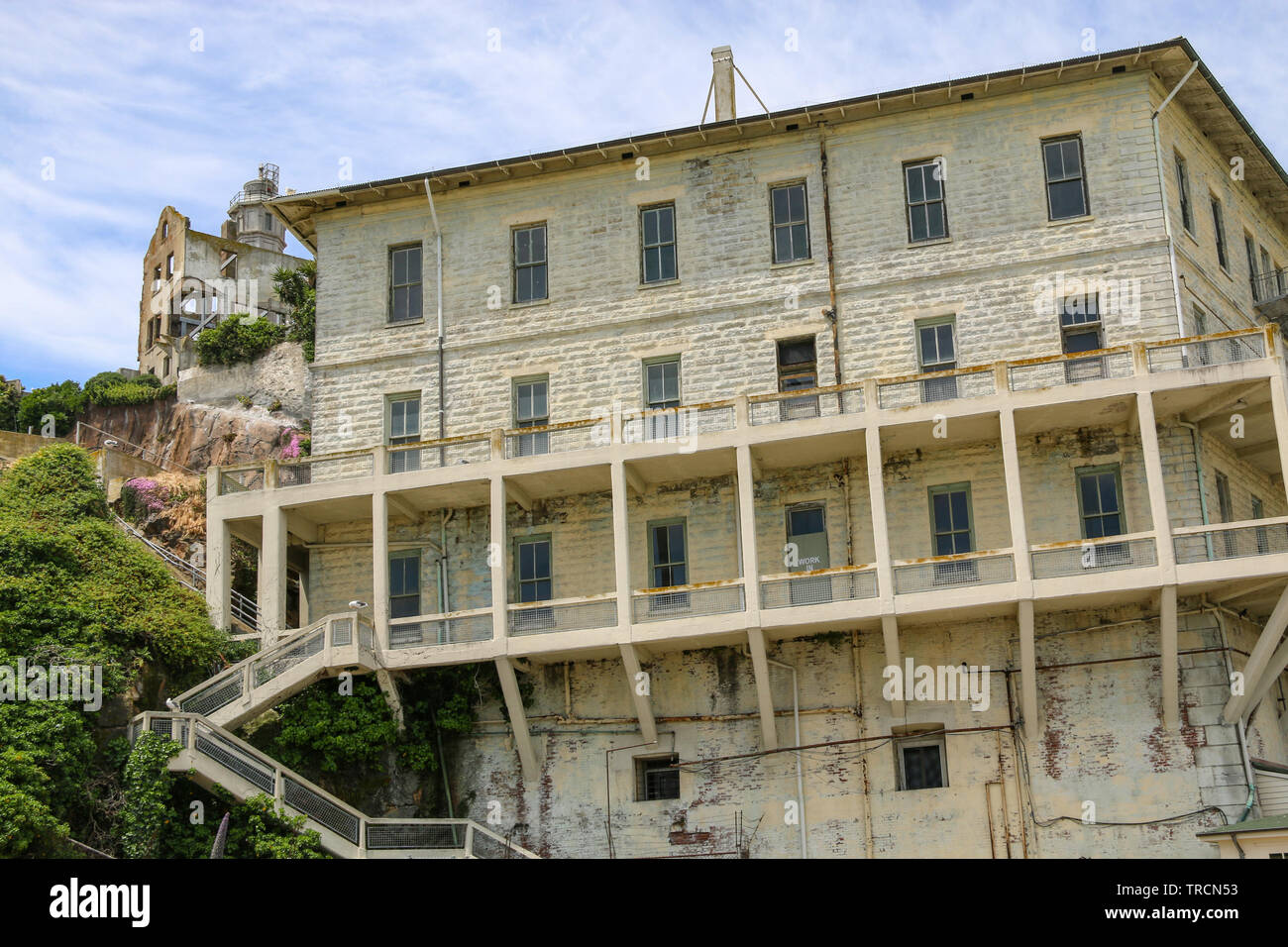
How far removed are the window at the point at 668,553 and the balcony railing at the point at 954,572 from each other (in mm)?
5137

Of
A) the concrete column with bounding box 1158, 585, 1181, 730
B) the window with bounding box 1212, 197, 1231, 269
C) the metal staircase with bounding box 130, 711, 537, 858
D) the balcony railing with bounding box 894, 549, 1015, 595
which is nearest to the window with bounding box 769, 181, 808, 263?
the balcony railing with bounding box 894, 549, 1015, 595

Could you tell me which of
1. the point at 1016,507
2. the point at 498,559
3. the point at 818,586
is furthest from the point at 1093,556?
the point at 498,559

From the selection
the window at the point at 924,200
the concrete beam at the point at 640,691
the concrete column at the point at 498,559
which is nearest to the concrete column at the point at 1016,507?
the window at the point at 924,200

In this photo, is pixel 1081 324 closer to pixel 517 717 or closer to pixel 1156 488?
pixel 1156 488

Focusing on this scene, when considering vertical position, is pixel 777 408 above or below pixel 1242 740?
above

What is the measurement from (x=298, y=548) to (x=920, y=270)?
50.6 feet

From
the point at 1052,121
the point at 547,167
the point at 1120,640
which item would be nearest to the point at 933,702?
the point at 1120,640

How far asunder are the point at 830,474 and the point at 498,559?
23.7ft

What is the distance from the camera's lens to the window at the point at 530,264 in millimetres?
36250

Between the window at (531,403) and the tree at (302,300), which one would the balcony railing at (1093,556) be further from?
the tree at (302,300)

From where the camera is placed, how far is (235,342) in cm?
5641

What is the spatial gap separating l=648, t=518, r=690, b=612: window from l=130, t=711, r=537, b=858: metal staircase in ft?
21.4

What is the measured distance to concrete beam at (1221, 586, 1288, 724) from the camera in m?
28.3

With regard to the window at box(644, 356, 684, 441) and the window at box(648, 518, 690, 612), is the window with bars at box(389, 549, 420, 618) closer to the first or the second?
the window at box(648, 518, 690, 612)
